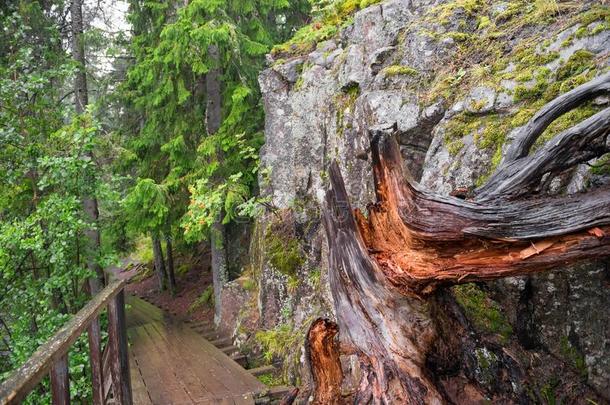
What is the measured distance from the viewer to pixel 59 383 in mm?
3025

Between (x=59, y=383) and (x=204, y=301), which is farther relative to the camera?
(x=204, y=301)

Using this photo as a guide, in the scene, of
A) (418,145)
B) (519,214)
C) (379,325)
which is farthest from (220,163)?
(519,214)

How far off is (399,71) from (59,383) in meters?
5.27

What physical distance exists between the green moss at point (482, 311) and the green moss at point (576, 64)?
7.05 feet

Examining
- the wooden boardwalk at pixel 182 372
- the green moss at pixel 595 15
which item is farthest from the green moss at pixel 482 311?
the wooden boardwalk at pixel 182 372

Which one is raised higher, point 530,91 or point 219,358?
point 530,91

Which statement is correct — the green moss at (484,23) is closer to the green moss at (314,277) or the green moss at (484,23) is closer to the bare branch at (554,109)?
the bare branch at (554,109)

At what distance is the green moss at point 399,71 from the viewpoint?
20.1ft

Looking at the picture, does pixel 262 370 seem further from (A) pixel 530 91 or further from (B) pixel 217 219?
(A) pixel 530 91

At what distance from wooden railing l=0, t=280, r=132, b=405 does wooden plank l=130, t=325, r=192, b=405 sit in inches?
22.0

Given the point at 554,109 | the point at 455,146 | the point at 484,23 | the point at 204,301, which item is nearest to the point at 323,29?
the point at 484,23

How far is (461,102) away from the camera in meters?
5.14

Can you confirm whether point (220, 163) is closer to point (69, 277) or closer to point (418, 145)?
point (69, 277)

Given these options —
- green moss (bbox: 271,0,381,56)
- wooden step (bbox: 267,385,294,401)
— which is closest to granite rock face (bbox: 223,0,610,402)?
green moss (bbox: 271,0,381,56)
